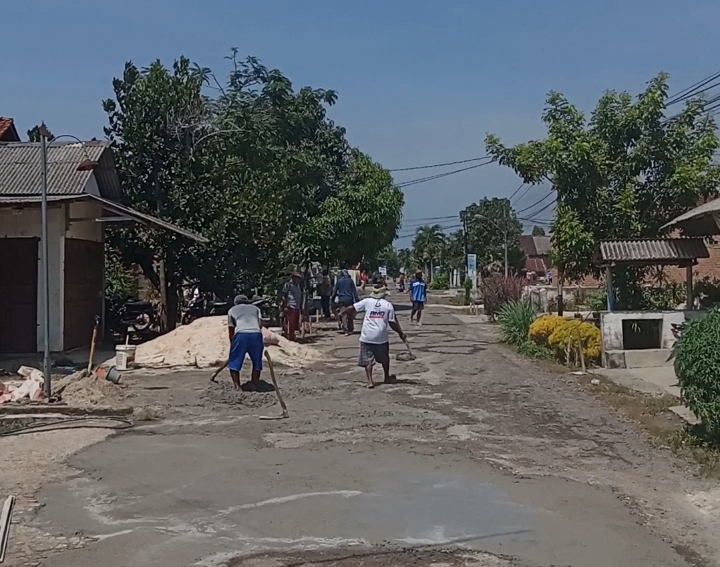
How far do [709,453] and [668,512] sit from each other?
90.0 inches

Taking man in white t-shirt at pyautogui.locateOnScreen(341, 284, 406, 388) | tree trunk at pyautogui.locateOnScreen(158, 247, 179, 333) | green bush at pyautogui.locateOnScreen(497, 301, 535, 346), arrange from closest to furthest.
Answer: man in white t-shirt at pyautogui.locateOnScreen(341, 284, 406, 388), green bush at pyautogui.locateOnScreen(497, 301, 535, 346), tree trunk at pyautogui.locateOnScreen(158, 247, 179, 333)

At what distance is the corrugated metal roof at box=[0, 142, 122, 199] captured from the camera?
1870 cm

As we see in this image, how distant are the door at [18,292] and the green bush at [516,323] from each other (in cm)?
1097

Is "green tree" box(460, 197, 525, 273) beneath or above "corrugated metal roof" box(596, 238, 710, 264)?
above

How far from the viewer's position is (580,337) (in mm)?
18109

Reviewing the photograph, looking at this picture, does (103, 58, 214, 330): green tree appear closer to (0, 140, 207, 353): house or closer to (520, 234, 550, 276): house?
(0, 140, 207, 353): house

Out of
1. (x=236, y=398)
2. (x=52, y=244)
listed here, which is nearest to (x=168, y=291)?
(x=52, y=244)

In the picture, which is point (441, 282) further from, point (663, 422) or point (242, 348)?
point (663, 422)

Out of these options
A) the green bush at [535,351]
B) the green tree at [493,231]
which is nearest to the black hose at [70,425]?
the green bush at [535,351]

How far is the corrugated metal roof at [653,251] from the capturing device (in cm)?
1800

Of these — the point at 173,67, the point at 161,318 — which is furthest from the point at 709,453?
the point at 173,67

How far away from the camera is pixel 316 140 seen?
4044 centimetres

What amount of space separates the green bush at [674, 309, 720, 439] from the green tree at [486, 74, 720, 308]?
11.7 m

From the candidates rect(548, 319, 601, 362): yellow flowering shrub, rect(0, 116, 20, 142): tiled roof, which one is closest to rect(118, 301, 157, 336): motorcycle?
rect(0, 116, 20, 142): tiled roof
